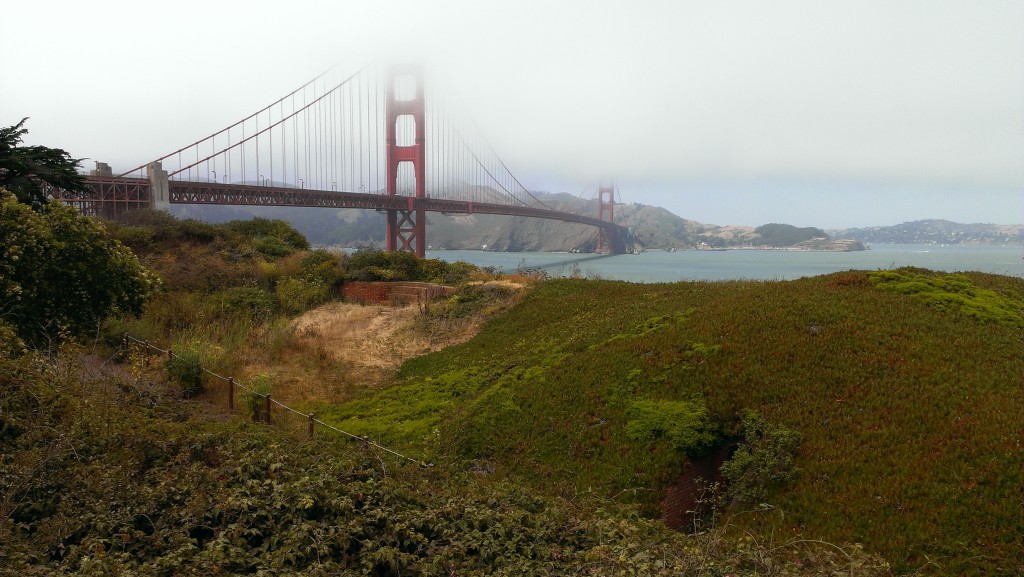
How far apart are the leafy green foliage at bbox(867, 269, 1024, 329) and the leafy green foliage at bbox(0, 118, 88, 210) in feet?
50.7

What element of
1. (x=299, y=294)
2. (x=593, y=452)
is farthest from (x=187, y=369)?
(x=299, y=294)

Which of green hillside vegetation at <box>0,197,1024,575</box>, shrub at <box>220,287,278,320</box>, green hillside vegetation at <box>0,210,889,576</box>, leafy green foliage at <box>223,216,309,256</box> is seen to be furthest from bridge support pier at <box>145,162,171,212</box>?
green hillside vegetation at <box>0,210,889,576</box>

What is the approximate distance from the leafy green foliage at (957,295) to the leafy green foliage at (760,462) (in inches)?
189

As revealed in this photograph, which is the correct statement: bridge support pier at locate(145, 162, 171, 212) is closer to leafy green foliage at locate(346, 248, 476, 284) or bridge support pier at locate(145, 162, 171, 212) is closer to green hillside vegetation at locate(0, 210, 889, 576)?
leafy green foliage at locate(346, 248, 476, 284)

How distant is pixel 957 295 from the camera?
1002cm

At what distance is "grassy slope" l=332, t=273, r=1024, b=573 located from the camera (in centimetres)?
542

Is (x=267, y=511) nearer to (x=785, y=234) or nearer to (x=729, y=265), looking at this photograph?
(x=729, y=265)

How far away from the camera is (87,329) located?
10445 millimetres

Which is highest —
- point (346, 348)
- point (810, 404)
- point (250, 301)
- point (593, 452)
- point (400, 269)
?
point (400, 269)

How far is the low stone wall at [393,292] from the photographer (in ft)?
60.2

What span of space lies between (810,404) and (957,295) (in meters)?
4.96

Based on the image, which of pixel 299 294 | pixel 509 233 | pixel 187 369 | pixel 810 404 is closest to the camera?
pixel 810 404

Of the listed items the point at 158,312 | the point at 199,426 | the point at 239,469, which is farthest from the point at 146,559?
the point at 158,312

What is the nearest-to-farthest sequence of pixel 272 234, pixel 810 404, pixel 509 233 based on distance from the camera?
1. pixel 810 404
2. pixel 272 234
3. pixel 509 233
